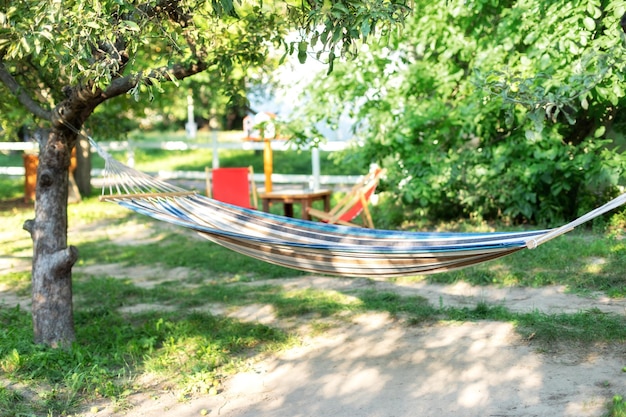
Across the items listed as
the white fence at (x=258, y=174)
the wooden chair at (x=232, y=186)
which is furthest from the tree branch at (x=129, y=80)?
the white fence at (x=258, y=174)

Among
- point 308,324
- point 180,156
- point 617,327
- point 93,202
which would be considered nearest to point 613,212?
point 617,327

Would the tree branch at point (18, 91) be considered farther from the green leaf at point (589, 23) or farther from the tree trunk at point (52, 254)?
the green leaf at point (589, 23)

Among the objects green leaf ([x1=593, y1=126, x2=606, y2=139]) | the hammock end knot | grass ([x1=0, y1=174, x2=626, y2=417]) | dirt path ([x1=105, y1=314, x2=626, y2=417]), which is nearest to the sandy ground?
dirt path ([x1=105, y1=314, x2=626, y2=417])

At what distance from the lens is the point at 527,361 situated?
13.8 feet

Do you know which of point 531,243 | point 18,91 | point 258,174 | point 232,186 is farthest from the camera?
point 258,174

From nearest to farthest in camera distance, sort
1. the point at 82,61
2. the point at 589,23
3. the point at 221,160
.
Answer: the point at 82,61 → the point at 589,23 → the point at 221,160

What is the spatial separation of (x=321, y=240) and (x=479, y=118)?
3600 mm

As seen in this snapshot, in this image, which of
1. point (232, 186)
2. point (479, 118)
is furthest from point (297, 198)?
point (479, 118)

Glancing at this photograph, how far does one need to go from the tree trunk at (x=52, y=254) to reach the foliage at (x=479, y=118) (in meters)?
3.63

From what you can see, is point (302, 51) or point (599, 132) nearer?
point (302, 51)

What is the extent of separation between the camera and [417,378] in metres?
4.12

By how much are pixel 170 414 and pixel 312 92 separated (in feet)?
17.4

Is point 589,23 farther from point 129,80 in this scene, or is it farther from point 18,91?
point 18,91

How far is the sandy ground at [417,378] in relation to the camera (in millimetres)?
3732
